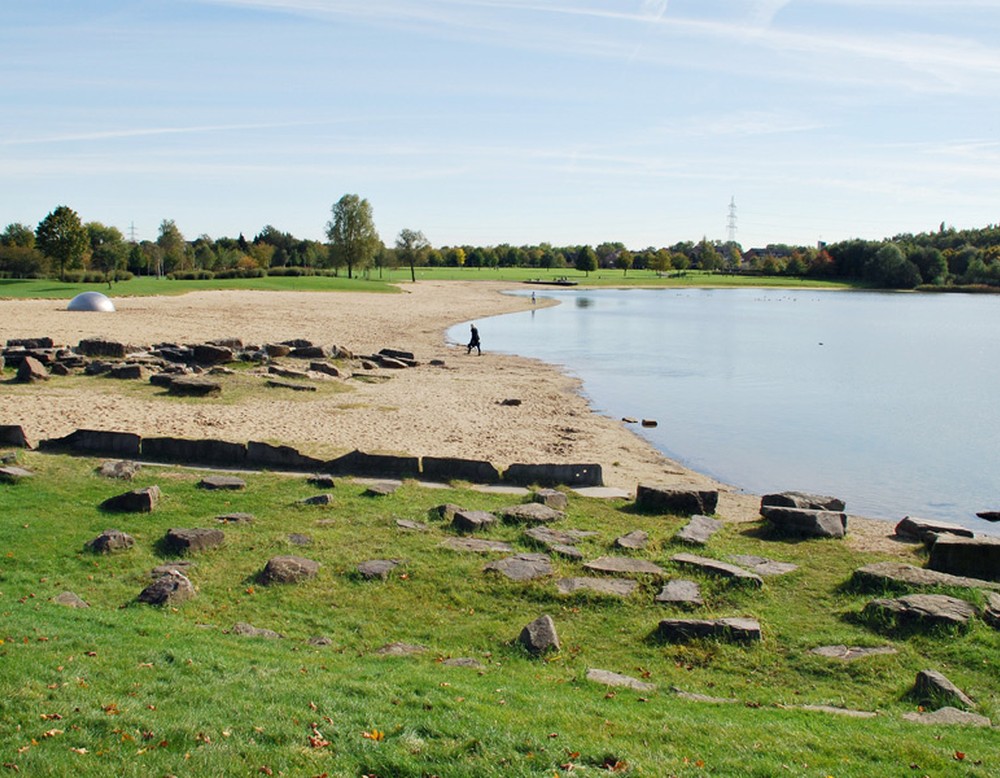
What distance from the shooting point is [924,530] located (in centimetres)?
1533

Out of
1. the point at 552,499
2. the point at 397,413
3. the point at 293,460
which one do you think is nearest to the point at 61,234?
the point at 397,413

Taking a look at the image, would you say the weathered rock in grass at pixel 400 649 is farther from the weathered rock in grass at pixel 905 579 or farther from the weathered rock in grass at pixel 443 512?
the weathered rock in grass at pixel 905 579

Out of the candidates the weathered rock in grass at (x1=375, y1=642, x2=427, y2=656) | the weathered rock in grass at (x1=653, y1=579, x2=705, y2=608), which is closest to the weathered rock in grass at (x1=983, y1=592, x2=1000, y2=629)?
the weathered rock in grass at (x1=653, y1=579, x2=705, y2=608)

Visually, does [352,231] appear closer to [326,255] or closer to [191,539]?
[326,255]

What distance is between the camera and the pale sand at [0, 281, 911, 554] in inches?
790

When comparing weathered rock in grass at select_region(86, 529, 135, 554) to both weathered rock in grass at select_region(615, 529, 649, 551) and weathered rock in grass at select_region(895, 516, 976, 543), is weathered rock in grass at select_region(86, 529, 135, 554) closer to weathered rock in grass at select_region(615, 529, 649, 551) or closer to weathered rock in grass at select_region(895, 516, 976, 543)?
weathered rock in grass at select_region(615, 529, 649, 551)

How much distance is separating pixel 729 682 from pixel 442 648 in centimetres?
300

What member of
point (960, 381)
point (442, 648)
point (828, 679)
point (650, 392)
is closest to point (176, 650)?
point (442, 648)

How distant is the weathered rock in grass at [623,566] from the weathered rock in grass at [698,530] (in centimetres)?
142

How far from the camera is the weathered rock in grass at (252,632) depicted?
9117mm

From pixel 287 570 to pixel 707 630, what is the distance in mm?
5239

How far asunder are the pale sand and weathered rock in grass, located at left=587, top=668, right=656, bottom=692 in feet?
23.5

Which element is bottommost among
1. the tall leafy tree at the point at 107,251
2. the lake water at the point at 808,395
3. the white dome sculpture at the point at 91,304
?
the lake water at the point at 808,395

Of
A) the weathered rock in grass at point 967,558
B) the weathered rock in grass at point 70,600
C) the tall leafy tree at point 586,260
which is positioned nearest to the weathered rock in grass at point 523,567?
the weathered rock in grass at point 70,600
